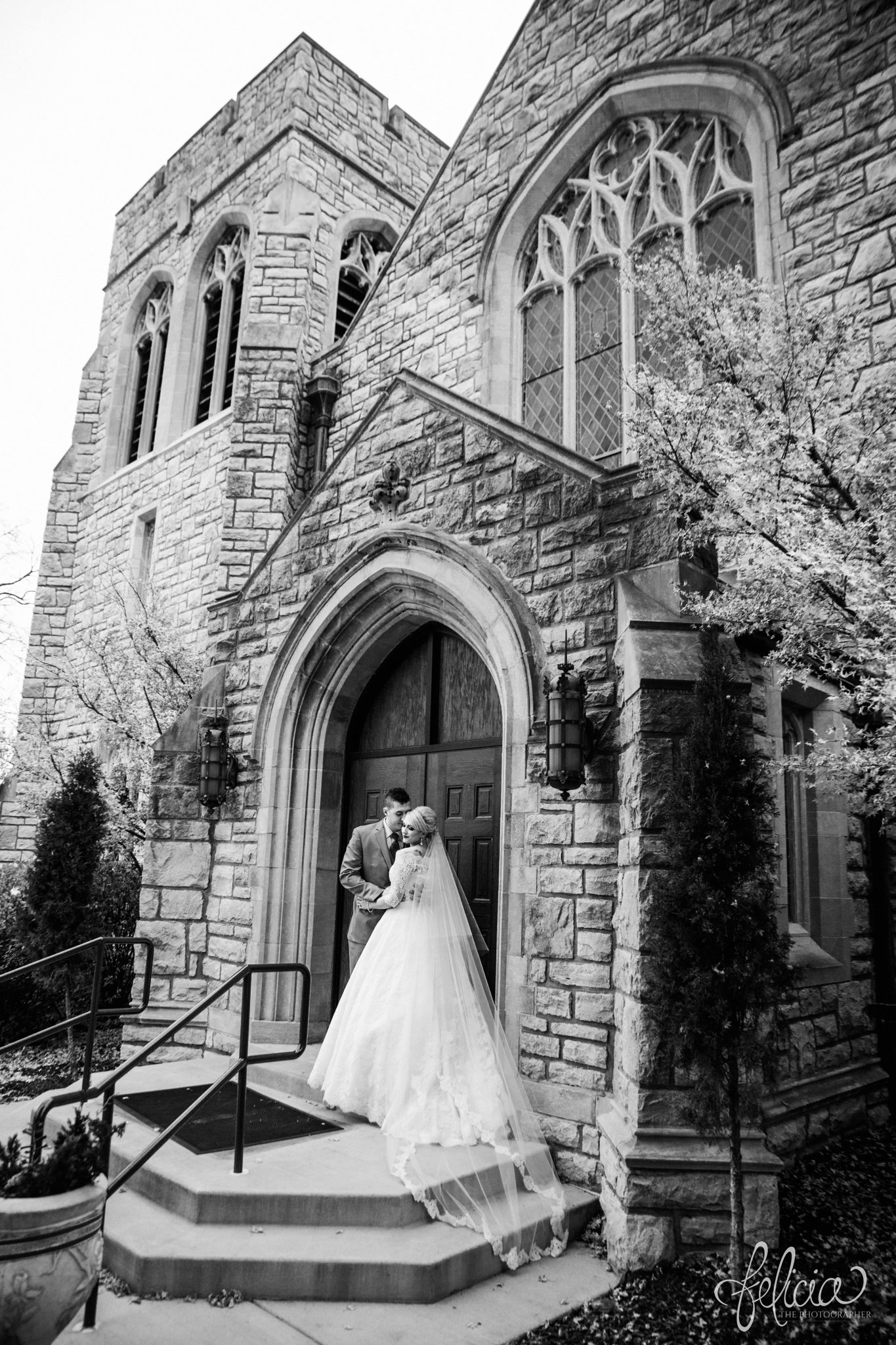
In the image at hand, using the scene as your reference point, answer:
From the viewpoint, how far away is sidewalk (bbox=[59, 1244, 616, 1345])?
3400 mm

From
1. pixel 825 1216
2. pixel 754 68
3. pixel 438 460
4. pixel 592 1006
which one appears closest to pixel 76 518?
pixel 438 460

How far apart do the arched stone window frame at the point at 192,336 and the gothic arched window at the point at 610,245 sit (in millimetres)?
7568

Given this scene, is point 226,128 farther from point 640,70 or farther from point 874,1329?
point 874,1329

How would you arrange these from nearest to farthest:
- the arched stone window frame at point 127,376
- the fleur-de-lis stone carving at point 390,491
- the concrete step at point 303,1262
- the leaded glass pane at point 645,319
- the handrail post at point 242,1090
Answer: the concrete step at point 303,1262, the handrail post at point 242,1090, the fleur-de-lis stone carving at point 390,491, the leaded glass pane at point 645,319, the arched stone window frame at point 127,376

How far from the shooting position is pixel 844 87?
22.8 feet

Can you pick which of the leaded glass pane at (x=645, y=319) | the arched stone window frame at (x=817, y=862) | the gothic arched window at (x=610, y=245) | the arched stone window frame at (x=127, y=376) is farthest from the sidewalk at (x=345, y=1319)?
the arched stone window frame at (x=127, y=376)

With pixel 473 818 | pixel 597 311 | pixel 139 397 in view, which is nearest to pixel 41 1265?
pixel 473 818

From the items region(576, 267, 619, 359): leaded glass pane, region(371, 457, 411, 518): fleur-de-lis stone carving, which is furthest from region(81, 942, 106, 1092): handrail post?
region(576, 267, 619, 359): leaded glass pane

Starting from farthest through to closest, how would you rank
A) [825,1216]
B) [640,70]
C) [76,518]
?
[76,518], [640,70], [825,1216]

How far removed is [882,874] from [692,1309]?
379 centimetres

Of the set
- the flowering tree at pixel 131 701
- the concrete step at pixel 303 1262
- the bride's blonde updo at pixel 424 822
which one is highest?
the flowering tree at pixel 131 701

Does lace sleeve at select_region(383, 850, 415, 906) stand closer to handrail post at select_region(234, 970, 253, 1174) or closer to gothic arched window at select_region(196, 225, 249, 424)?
handrail post at select_region(234, 970, 253, 1174)

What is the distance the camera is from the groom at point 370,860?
20.1 feet

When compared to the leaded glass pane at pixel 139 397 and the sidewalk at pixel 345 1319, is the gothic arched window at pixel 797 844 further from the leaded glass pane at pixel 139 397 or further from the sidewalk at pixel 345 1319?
the leaded glass pane at pixel 139 397
